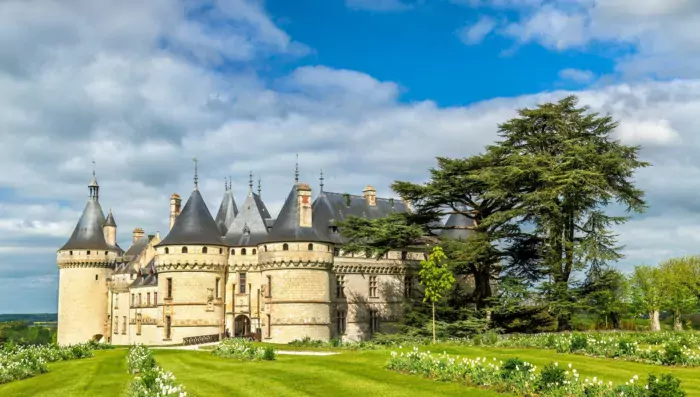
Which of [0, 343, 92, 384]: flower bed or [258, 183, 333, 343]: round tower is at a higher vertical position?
[258, 183, 333, 343]: round tower

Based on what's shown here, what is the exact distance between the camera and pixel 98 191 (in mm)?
61281

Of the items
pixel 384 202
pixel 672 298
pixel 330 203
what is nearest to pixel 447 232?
pixel 384 202

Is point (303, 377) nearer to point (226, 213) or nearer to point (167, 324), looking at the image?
point (167, 324)

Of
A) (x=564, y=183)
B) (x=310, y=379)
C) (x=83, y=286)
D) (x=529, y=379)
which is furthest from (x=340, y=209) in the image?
(x=529, y=379)

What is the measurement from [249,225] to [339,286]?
7269 millimetres

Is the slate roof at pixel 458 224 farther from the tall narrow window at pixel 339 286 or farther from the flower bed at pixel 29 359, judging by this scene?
the flower bed at pixel 29 359

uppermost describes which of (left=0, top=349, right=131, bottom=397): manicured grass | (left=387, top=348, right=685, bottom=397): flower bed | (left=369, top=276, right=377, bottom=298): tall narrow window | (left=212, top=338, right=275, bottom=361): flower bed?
(left=369, top=276, right=377, bottom=298): tall narrow window

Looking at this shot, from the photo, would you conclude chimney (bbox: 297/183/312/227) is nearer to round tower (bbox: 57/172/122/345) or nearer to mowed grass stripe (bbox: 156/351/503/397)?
mowed grass stripe (bbox: 156/351/503/397)

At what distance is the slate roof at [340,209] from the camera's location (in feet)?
150

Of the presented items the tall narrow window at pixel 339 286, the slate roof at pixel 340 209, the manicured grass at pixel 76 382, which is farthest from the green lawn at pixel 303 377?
the tall narrow window at pixel 339 286

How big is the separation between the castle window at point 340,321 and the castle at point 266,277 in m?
0.07

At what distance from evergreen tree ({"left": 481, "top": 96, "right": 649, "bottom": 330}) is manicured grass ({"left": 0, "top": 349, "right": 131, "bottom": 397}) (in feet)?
71.1

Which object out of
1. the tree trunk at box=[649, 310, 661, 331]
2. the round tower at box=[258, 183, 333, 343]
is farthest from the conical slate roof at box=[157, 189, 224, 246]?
the tree trunk at box=[649, 310, 661, 331]

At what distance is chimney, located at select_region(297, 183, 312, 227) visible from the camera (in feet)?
142
